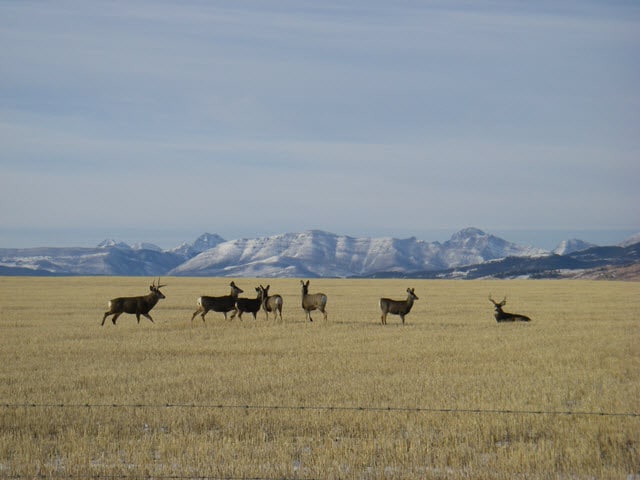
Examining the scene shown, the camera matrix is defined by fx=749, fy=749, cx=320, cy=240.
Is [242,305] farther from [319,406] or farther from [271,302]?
[319,406]

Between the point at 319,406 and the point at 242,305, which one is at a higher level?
the point at 242,305

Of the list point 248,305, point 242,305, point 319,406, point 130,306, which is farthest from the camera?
point 248,305

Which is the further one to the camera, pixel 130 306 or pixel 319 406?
pixel 130 306

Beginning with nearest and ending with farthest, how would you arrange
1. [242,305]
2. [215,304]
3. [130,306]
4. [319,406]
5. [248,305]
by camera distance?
[319,406] < [130,306] < [215,304] < [242,305] < [248,305]

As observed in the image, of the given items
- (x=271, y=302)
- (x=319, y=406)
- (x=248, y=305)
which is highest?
(x=271, y=302)

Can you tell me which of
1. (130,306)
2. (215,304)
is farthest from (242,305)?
(130,306)

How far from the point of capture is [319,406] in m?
12.8

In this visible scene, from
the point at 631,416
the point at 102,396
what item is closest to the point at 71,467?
the point at 102,396

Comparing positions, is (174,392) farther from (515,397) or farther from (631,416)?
(631,416)

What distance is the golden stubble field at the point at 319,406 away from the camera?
953 cm

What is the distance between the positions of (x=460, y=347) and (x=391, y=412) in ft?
31.0

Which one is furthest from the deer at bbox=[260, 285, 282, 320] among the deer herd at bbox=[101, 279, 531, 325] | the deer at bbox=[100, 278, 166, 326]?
the deer at bbox=[100, 278, 166, 326]

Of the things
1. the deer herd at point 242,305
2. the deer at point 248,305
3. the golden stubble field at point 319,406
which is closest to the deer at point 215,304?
the deer herd at point 242,305

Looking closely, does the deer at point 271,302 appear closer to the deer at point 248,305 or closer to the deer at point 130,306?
the deer at point 248,305
